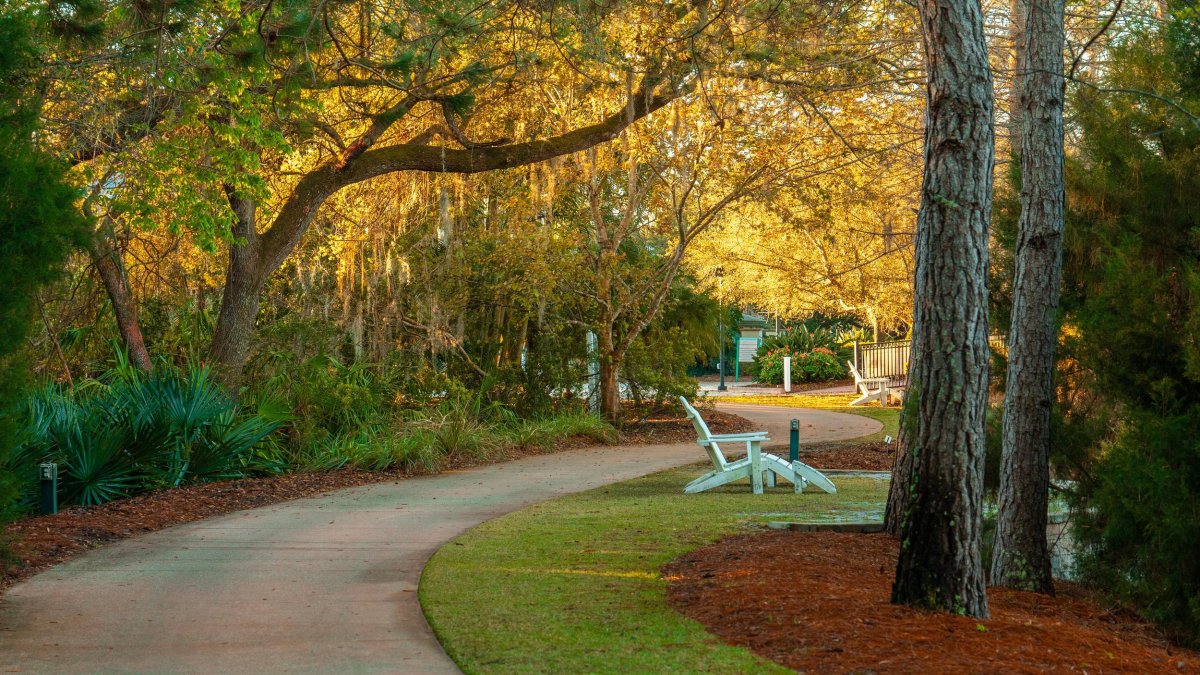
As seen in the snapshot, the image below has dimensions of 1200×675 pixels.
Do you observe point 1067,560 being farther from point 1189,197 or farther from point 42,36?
point 42,36

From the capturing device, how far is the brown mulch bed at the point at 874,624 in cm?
570

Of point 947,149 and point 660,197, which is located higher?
point 660,197

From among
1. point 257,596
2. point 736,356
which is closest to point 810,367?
point 736,356

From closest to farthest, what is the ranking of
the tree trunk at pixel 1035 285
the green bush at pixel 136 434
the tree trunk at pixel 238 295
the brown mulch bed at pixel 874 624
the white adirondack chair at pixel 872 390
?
the brown mulch bed at pixel 874 624 < the tree trunk at pixel 1035 285 < the green bush at pixel 136 434 < the tree trunk at pixel 238 295 < the white adirondack chair at pixel 872 390

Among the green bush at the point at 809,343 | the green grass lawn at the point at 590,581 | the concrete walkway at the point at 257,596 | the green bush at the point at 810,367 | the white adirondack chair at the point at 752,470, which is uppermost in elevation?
the green bush at the point at 809,343

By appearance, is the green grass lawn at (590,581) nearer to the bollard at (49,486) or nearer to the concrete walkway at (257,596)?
the concrete walkway at (257,596)

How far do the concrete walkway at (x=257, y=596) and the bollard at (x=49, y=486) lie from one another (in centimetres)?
124

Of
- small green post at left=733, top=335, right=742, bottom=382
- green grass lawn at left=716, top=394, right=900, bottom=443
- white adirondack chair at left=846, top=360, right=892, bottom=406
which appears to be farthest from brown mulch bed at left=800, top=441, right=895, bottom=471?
small green post at left=733, top=335, right=742, bottom=382

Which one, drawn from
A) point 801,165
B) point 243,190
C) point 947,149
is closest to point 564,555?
point 947,149

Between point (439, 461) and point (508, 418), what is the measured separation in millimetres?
4369

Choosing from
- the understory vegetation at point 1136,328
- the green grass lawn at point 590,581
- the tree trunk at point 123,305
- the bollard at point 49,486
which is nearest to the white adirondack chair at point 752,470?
the green grass lawn at point 590,581

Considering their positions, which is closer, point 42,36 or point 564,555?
point 564,555

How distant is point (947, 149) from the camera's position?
258 inches

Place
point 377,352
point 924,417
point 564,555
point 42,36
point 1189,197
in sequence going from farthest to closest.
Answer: point 377,352, point 42,36, point 564,555, point 1189,197, point 924,417
